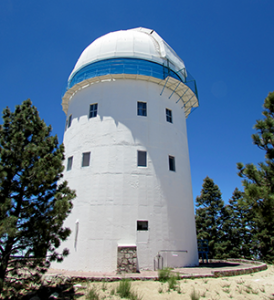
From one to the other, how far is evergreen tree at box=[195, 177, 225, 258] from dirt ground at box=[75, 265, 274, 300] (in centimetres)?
2078

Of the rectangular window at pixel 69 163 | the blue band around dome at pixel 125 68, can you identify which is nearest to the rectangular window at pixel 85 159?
the rectangular window at pixel 69 163

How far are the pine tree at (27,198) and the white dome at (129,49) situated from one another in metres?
12.0

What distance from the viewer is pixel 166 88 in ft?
61.2

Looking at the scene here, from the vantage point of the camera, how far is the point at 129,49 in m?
18.4

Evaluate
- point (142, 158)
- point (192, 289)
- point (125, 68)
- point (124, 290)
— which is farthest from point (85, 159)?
point (192, 289)

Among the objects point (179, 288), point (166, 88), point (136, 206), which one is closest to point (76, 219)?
point (136, 206)

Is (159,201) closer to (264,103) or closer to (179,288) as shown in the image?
(179,288)

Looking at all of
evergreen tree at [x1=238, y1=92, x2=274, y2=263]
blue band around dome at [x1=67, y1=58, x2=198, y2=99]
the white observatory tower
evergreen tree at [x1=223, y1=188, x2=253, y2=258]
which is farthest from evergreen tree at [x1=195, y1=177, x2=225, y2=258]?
evergreen tree at [x1=238, y1=92, x2=274, y2=263]

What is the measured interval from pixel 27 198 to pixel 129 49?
14.5 m

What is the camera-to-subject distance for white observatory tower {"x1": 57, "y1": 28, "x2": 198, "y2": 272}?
13688 millimetres

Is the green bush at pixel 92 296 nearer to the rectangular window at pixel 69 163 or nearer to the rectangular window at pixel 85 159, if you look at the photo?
the rectangular window at pixel 85 159

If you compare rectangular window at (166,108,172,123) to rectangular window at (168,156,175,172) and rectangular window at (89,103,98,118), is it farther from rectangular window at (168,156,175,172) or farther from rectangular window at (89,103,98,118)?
rectangular window at (89,103,98,118)

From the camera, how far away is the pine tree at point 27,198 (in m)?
7.51

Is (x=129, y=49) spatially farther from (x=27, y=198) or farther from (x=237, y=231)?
(x=237, y=231)
